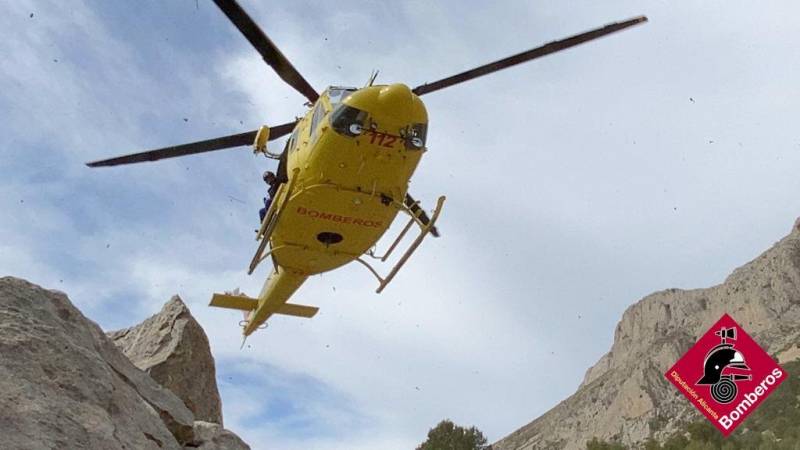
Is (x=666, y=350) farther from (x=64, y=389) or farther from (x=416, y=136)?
(x=64, y=389)

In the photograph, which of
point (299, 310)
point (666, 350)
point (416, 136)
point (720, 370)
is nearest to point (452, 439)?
point (720, 370)

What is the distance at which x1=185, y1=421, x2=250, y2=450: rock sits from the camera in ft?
22.8

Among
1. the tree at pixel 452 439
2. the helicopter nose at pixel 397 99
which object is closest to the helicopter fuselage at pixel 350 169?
the helicopter nose at pixel 397 99

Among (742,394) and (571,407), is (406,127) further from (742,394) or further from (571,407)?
(571,407)

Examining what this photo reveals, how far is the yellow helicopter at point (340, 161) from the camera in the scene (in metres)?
9.52

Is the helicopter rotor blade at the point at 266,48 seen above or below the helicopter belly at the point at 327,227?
above

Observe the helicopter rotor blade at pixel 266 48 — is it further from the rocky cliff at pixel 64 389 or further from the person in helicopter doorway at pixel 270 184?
the rocky cliff at pixel 64 389

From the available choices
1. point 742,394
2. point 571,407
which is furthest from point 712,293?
point 742,394

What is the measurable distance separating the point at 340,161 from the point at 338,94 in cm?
111

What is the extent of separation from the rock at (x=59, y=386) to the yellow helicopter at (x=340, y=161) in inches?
175

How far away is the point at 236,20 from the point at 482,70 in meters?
3.98

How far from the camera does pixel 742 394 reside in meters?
28.3

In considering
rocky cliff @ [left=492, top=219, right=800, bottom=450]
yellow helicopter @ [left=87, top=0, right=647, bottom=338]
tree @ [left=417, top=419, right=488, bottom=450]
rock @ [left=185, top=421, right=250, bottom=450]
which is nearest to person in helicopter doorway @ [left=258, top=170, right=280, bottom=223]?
yellow helicopter @ [left=87, top=0, right=647, bottom=338]

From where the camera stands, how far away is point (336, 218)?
10820 mm
